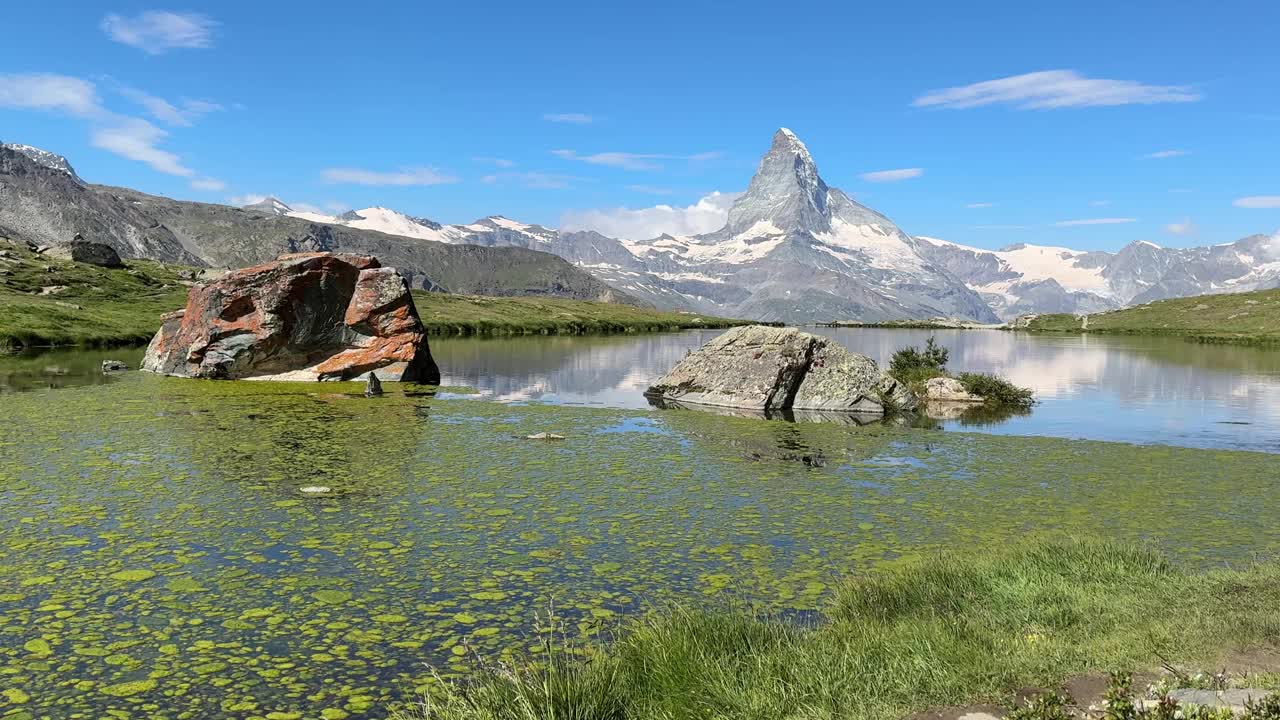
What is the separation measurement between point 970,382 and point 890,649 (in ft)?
149

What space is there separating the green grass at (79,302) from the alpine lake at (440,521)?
154 feet

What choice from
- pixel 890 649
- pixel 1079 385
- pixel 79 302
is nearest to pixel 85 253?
pixel 79 302

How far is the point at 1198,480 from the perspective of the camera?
23984 mm

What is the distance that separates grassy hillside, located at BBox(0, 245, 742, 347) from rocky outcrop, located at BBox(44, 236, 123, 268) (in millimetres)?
3765

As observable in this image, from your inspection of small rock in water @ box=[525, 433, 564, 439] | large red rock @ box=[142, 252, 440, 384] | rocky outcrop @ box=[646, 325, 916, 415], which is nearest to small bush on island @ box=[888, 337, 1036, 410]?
rocky outcrop @ box=[646, 325, 916, 415]

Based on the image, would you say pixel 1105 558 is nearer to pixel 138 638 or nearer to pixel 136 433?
pixel 138 638

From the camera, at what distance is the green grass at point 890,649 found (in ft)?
28.7

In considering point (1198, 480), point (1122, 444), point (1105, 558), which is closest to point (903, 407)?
point (1122, 444)

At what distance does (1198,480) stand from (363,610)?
22.8 meters

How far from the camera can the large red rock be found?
166 feet

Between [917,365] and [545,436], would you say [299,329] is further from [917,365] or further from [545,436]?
[917,365]

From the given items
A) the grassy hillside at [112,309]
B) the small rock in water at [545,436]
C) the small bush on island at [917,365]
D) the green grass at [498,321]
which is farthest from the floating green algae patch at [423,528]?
the green grass at [498,321]

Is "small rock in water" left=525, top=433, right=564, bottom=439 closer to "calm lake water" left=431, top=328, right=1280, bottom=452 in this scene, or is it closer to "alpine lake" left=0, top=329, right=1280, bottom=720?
"alpine lake" left=0, top=329, right=1280, bottom=720

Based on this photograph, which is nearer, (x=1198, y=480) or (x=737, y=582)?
(x=737, y=582)
